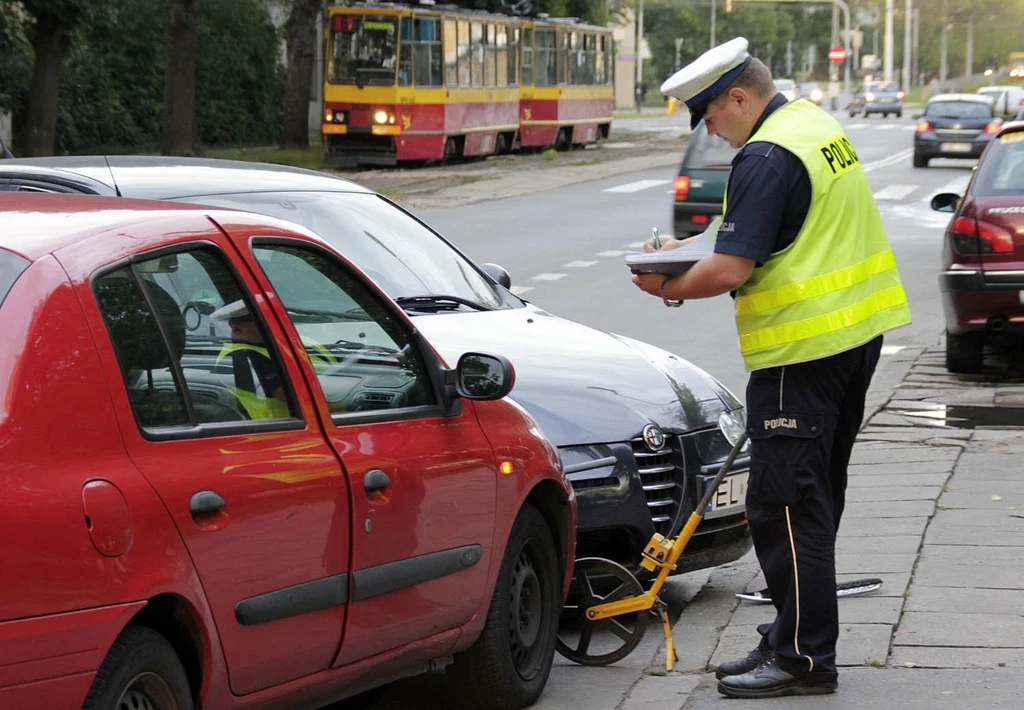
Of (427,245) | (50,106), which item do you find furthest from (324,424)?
(50,106)

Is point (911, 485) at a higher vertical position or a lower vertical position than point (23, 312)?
lower

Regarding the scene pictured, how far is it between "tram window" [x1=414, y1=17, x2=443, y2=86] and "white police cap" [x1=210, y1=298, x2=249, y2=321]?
103ft

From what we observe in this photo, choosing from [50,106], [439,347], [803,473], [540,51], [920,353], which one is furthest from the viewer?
[540,51]

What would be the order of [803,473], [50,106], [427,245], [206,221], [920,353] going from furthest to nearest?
[50,106], [920,353], [427,245], [803,473], [206,221]

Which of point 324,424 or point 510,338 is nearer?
Answer: point 324,424

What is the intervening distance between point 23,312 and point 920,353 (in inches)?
408

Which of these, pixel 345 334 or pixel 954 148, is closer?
pixel 345 334

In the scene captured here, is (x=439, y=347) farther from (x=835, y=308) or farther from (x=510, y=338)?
(x=835, y=308)

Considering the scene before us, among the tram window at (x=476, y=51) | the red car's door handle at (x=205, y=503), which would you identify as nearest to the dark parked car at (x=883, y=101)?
the tram window at (x=476, y=51)

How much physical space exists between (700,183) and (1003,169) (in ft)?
31.0

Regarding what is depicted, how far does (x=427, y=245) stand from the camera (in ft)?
24.1

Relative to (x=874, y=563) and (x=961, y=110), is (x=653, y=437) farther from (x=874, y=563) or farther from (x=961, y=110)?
(x=961, y=110)

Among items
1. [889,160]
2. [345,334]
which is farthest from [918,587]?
[889,160]

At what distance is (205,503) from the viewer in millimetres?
3645
